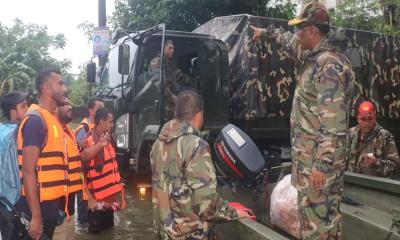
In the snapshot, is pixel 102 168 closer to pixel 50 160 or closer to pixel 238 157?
pixel 50 160

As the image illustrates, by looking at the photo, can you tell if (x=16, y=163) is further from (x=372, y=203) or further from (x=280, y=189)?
(x=372, y=203)

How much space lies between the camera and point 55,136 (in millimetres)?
2871

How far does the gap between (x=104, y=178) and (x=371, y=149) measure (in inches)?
105

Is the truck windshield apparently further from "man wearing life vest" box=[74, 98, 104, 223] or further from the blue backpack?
the blue backpack

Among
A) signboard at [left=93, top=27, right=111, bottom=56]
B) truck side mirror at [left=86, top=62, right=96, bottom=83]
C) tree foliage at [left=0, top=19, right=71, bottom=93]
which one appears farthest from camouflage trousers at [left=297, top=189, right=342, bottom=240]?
tree foliage at [left=0, top=19, right=71, bottom=93]

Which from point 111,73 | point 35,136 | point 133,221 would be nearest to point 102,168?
Answer: point 133,221

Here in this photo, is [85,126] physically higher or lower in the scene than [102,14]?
lower

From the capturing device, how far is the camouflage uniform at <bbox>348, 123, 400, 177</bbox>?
4.17 m

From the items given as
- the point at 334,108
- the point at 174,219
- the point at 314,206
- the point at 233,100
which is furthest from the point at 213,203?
the point at 233,100

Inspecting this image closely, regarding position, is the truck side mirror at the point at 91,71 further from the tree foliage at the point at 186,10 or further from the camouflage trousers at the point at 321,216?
the camouflage trousers at the point at 321,216

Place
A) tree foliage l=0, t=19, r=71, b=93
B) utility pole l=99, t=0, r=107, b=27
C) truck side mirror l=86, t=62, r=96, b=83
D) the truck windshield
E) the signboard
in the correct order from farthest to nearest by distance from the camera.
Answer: tree foliage l=0, t=19, r=71, b=93 < utility pole l=99, t=0, r=107, b=27 < the signboard < truck side mirror l=86, t=62, r=96, b=83 < the truck windshield

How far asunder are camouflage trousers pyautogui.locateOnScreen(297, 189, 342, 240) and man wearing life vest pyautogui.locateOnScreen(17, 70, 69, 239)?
5.19 feet

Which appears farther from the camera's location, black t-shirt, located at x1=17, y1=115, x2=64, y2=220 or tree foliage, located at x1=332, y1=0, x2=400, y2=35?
tree foliage, located at x1=332, y1=0, x2=400, y2=35

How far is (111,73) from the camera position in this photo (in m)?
6.57
